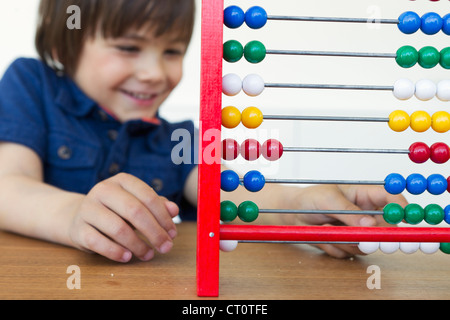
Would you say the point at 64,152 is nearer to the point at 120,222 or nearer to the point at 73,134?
the point at 73,134

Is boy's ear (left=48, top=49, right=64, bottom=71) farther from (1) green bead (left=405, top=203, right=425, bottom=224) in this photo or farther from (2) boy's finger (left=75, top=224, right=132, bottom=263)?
(1) green bead (left=405, top=203, right=425, bottom=224)

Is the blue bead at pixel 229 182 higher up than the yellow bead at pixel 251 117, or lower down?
lower down

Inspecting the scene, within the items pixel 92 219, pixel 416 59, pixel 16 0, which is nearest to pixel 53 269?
pixel 92 219

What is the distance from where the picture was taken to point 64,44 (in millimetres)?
1105

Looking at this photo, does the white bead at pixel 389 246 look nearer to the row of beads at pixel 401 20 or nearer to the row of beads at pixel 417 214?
the row of beads at pixel 417 214

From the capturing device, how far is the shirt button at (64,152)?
100 centimetres

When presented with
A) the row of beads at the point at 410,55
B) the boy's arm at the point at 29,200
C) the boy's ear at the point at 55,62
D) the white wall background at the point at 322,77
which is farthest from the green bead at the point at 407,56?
the white wall background at the point at 322,77

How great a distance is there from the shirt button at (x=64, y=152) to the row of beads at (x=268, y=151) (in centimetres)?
61

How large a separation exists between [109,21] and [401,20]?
62 centimetres

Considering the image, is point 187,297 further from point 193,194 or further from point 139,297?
point 193,194

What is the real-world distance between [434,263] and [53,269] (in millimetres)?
453

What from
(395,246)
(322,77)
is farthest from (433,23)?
(322,77)

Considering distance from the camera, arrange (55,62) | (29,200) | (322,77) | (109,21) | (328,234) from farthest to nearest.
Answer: (322,77) < (55,62) < (109,21) < (29,200) < (328,234)

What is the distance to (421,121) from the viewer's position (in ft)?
1.75
